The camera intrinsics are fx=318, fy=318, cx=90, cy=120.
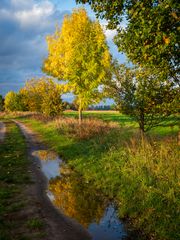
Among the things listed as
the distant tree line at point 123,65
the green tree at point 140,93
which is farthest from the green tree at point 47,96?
the green tree at point 140,93

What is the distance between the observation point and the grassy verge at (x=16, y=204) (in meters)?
8.17

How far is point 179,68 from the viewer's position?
11820mm

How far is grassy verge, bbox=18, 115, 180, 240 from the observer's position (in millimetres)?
8577

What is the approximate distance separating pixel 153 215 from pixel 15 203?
457 cm

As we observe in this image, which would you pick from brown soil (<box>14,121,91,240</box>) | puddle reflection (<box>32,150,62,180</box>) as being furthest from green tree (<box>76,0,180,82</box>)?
puddle reflection (<box>32,150,62,180</box>)

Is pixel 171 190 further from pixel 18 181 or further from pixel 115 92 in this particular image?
pixel 115 92

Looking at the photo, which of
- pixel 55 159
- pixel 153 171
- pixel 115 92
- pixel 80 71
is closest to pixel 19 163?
pixel 55 159

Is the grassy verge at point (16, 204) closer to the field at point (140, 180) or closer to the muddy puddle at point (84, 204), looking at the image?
the muddy puddle at point (84, 204)

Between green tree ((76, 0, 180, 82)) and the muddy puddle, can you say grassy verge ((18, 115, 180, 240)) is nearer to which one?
the muddy puddle

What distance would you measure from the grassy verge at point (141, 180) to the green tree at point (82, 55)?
446 inches

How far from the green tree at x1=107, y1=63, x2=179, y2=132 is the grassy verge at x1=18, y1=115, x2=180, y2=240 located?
1561 mm

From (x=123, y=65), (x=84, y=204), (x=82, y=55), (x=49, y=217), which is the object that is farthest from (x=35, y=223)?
(x=82, y=55)

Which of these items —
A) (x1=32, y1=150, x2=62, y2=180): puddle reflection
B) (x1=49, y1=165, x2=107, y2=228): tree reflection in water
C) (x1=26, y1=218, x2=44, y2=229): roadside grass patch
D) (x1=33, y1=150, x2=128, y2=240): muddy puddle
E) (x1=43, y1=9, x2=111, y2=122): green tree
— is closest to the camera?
(x1=26, y1=218, x2=44, y2=229): roadside grass patch

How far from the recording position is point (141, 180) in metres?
11.1
